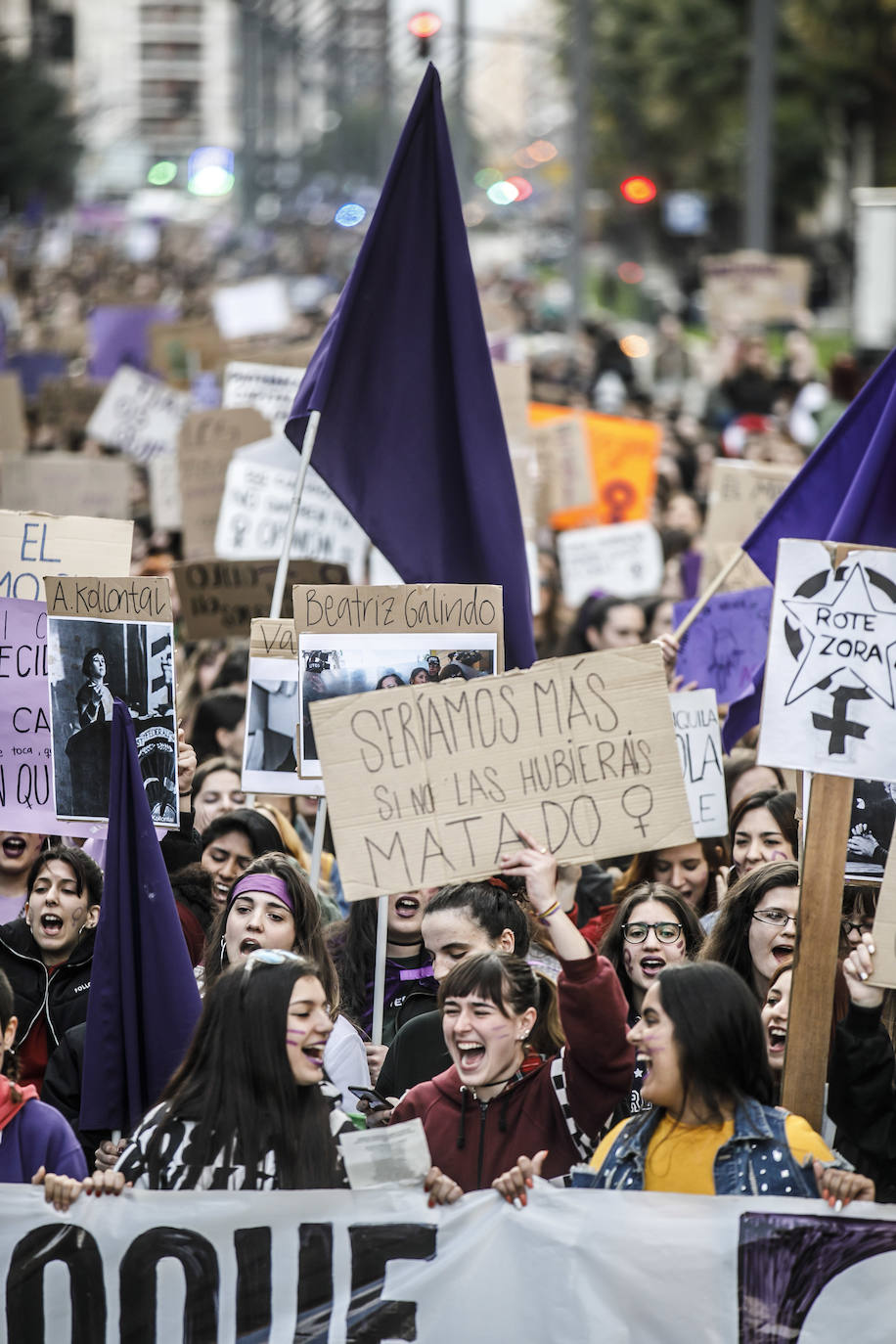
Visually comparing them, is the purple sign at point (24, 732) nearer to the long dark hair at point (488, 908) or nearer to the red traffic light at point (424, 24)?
the long dark hair at point (488, 908)

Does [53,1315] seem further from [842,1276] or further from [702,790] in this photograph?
[702,790]

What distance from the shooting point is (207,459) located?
9836 millimetres

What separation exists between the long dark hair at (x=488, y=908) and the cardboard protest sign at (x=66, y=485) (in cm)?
632

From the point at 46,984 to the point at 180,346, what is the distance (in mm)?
13472

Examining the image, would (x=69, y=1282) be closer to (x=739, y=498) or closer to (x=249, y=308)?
(x=739, y=498)

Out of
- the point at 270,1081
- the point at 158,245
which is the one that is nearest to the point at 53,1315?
the point at 270,1081

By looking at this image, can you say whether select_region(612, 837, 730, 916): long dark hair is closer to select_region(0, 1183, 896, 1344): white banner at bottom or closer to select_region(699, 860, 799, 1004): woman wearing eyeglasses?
select_region(699, 860, 799, 1004): woman wearing eyeglasses

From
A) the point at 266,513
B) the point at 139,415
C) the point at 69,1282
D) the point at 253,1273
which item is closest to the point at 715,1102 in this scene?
the point at 253,1273

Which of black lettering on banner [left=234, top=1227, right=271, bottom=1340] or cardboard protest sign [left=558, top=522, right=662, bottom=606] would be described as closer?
black lettering on banner [left=234, top=1227, right=271, bottom=1340]

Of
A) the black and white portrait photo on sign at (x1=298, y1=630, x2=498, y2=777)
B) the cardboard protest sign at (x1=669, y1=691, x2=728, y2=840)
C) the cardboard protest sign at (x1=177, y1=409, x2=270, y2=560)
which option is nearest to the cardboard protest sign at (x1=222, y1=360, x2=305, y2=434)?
the cardboard protest sign at (x1=177, y1=409, x2=270, y2=560)

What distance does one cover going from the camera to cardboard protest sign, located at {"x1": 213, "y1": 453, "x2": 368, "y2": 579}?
8.95 m

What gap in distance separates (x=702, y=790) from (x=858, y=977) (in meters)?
2.17

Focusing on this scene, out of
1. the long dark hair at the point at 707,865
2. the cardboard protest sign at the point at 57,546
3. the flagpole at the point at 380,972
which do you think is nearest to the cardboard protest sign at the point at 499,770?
the flagpole at the point at 380,972

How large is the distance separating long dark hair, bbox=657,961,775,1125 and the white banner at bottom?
10.2 inches
